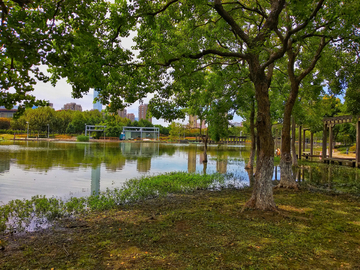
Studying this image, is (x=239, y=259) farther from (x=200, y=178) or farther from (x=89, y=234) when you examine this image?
(x=200, y=178)

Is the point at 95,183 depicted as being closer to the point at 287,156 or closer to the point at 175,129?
the point at 287,156

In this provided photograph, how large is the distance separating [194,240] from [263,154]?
4.05 m

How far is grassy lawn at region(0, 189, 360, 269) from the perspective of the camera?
455cm

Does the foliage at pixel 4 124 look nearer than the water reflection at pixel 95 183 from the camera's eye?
No

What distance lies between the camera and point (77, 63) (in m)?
6.93

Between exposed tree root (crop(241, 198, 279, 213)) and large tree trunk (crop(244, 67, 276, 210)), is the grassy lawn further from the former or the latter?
large tree trunk (crop(244, 67, 276, 210))

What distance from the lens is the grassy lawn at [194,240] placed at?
4551mm

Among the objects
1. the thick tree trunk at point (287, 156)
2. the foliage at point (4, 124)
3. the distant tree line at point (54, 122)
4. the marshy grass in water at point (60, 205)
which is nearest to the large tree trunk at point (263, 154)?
the marshy grass in water at point (60, 205)

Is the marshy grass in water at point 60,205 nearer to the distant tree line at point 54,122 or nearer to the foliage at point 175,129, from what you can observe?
the foliage at point 175,129

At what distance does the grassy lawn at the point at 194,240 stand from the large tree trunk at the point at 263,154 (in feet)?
1.56

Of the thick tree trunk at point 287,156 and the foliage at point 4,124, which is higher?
the foliage at point 4,124

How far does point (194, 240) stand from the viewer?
5555 millimetres

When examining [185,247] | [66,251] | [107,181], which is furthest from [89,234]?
[107,181]

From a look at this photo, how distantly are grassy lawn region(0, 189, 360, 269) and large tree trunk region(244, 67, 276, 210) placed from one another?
48 cm
